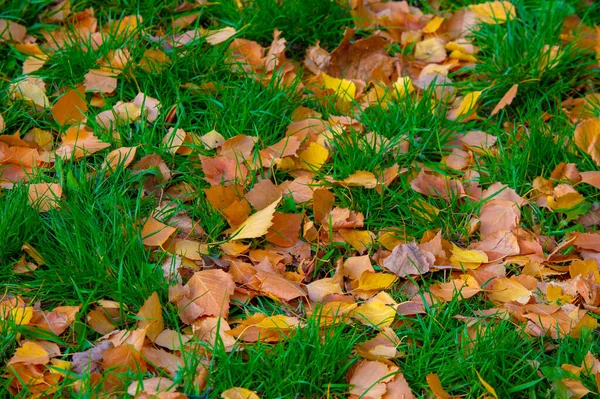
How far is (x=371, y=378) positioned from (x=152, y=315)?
67 cm

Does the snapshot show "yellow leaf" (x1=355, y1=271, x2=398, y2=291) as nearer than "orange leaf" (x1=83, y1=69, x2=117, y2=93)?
Yes

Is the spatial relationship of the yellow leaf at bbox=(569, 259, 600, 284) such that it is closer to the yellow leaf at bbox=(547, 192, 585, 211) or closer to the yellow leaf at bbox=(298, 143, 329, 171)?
the yellow leaf at bbox=(547, 192, 585, 211)

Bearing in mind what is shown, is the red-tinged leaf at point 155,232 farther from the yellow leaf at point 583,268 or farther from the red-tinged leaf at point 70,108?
the yellow leaf at point 583,268

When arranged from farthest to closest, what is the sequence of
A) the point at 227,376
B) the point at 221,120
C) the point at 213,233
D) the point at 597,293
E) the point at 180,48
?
the point at 180,48 < the point at 221,120 < the point at 213,233 < the point at 597,293 < the point at 227,376

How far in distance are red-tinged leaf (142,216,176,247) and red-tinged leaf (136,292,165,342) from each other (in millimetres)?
263

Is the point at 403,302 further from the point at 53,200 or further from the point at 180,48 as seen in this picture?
the point at 180,48

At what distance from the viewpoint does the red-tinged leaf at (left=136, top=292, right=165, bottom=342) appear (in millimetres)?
2184

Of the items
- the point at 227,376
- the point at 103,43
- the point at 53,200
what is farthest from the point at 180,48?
the point at 227,376

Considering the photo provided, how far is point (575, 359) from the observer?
7.14 ft

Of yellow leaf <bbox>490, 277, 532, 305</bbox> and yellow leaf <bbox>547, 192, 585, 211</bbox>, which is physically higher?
yellow leaf <bbox>547, 192, 585, 211</bbox>

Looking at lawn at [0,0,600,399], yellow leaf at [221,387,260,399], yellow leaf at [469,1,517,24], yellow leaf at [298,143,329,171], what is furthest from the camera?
yellow leaf at [469,1,517,24]

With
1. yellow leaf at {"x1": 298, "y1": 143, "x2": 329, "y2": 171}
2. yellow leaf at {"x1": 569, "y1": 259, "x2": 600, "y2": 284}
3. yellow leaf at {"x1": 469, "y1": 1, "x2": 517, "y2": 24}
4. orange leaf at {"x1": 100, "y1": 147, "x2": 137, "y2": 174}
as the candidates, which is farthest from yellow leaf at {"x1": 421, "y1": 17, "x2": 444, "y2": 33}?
orange leaf at {"x1": 100, "y1": 147, "x2": 137, "y2": 174}

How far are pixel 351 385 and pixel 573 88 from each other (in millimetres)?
1866

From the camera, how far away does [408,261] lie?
2.46 meters
